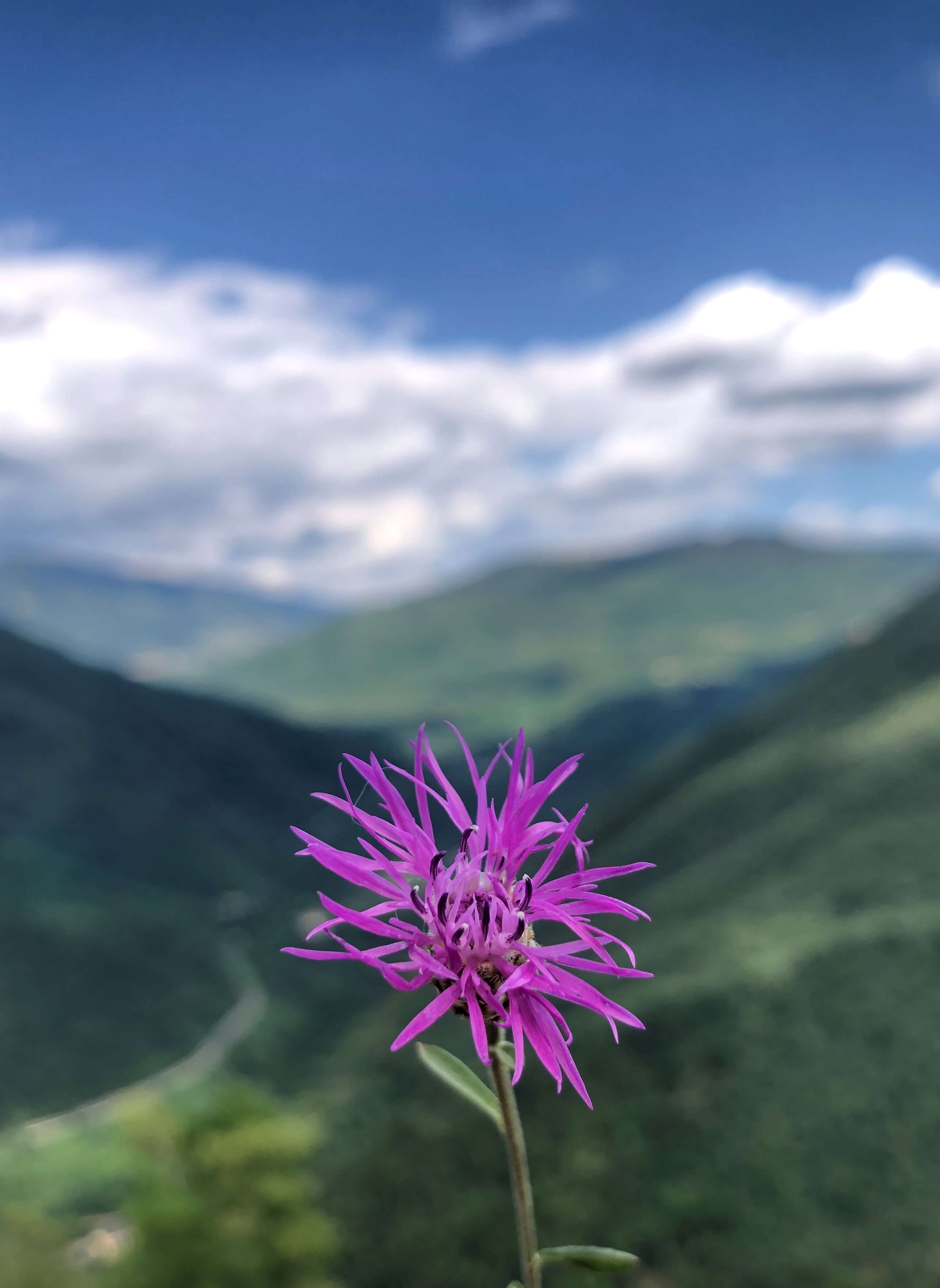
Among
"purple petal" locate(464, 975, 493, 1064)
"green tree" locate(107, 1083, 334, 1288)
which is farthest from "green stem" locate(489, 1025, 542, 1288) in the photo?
"green tree" locate(107, 1083, 334, 1288)

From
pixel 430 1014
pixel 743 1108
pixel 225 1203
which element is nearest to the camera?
pixel 430 1014

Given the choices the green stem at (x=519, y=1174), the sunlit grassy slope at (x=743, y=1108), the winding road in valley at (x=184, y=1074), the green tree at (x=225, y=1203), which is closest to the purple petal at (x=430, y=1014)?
the green stem at (x=519, y=1174)

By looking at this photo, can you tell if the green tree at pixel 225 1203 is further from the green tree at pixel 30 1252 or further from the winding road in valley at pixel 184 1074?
the winding road in valley at pixel 184 1074

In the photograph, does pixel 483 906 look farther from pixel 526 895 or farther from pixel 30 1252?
pixel 30 1252

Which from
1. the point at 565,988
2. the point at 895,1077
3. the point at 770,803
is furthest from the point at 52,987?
the point at 565,988

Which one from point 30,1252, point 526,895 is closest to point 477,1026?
point 526,895
